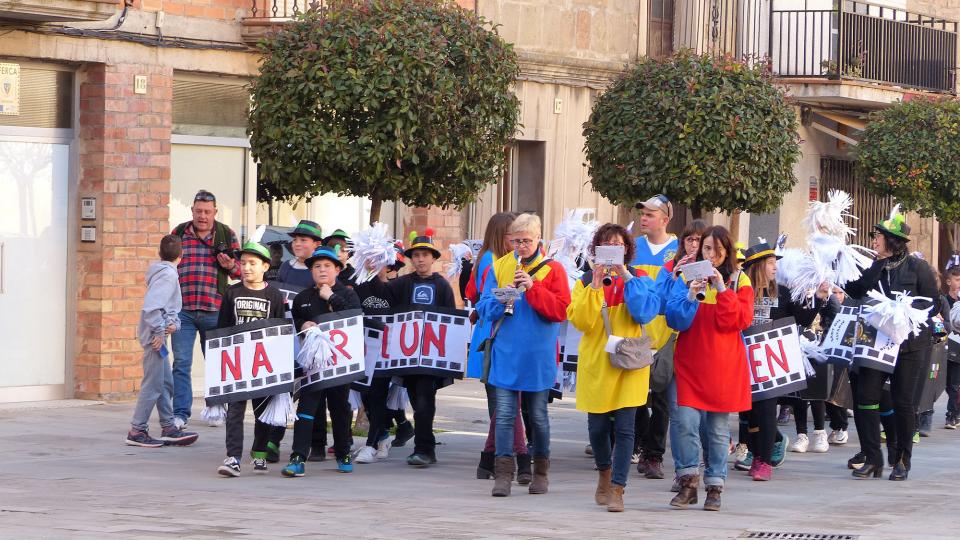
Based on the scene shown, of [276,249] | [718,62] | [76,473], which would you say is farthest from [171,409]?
[718,62]

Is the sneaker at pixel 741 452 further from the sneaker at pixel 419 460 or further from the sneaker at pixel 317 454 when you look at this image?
the sneaker at pixel 317 454

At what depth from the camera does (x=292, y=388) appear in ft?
37.0

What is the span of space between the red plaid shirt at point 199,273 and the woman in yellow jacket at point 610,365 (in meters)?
4.31

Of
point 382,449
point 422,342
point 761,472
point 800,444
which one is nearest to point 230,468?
point 382,449

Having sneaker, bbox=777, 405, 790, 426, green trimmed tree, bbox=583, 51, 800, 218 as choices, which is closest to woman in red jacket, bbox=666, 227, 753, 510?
sneaker, bbox=777, 405, 790, 426

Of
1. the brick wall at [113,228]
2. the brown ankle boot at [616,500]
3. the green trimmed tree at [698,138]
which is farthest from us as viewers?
the green trimmed tree at [698,138]

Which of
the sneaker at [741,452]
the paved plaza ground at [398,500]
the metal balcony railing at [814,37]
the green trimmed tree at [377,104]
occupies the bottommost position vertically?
the paved plaza ground at [398,500]

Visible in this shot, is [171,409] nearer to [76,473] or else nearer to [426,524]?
[76,473]

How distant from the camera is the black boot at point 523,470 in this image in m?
11.1

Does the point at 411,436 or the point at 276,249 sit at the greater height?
the point at 276,249

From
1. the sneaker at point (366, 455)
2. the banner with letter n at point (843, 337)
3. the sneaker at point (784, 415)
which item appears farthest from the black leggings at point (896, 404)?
the sneaker at point (366, 455)

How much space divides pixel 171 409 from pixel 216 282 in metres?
1.06

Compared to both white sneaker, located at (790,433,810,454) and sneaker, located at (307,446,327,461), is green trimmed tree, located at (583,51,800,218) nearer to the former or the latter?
white sneaker, located at (790,433,810,454)

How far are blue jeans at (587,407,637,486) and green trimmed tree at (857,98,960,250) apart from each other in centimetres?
1454
